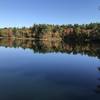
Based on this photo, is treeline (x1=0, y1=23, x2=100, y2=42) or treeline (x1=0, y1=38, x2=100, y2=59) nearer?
treeline (x1=0, y1=38, x2=100, y2=59)

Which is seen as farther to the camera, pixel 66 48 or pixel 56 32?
pixel 56 32

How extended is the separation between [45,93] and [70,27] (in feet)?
485

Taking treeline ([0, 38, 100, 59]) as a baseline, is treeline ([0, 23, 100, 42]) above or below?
above

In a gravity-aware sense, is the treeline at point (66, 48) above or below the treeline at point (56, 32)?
below

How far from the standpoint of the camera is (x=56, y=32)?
167 meters

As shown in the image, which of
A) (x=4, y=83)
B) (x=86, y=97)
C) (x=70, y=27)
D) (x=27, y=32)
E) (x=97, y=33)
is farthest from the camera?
(x=27, y=32)

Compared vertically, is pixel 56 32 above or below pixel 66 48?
above

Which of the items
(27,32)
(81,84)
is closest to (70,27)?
(27,32)

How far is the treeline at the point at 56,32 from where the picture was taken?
144575 millimetres

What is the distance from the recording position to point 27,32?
18188cm

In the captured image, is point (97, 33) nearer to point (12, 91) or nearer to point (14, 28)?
point (14, 28)

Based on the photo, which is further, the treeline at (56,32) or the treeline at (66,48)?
the treeline at (56,32)

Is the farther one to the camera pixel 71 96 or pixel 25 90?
pixel 25 90

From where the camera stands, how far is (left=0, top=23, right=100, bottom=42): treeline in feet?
474
